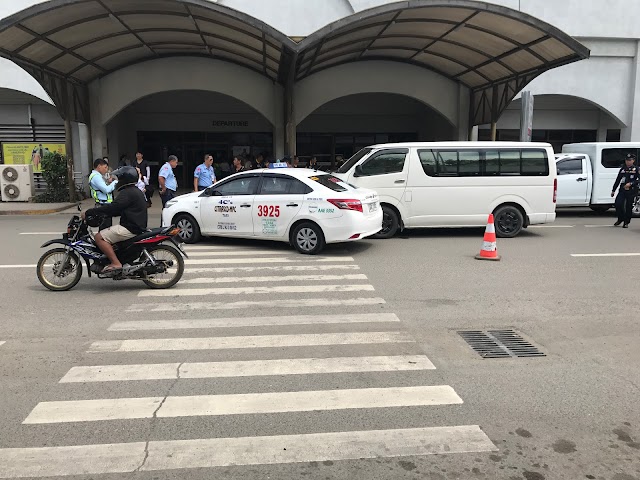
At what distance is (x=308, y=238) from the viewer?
31.8 feet

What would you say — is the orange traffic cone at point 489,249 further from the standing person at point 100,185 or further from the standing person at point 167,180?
the standing person at point 167,180

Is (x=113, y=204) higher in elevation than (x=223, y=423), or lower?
higher

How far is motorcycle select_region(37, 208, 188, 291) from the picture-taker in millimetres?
7215

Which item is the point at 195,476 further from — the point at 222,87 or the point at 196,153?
the point at 196,153

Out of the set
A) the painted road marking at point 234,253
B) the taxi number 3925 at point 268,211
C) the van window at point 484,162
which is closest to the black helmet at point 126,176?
the painted road marking at point 234,253

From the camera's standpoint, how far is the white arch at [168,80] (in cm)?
2052

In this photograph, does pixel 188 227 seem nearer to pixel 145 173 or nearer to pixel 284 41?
pixel 145 173

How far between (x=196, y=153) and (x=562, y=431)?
24609 mm

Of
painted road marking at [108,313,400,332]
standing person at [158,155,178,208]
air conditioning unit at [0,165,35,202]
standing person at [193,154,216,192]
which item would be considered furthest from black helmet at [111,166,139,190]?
air conditioning unit at [0,165,35,202]

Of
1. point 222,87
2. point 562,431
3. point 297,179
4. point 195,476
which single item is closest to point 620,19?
point 222,87

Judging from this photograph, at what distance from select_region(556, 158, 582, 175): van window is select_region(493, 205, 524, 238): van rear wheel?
4492 millimetres

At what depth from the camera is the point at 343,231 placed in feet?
30.9

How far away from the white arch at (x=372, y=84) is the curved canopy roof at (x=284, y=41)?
43cm

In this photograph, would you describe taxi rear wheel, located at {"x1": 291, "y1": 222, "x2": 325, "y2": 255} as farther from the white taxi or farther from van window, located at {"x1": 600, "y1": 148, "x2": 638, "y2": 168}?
van window, located at {"x1": 600, "y1": 148, "x2": 638, "y2": 168}
